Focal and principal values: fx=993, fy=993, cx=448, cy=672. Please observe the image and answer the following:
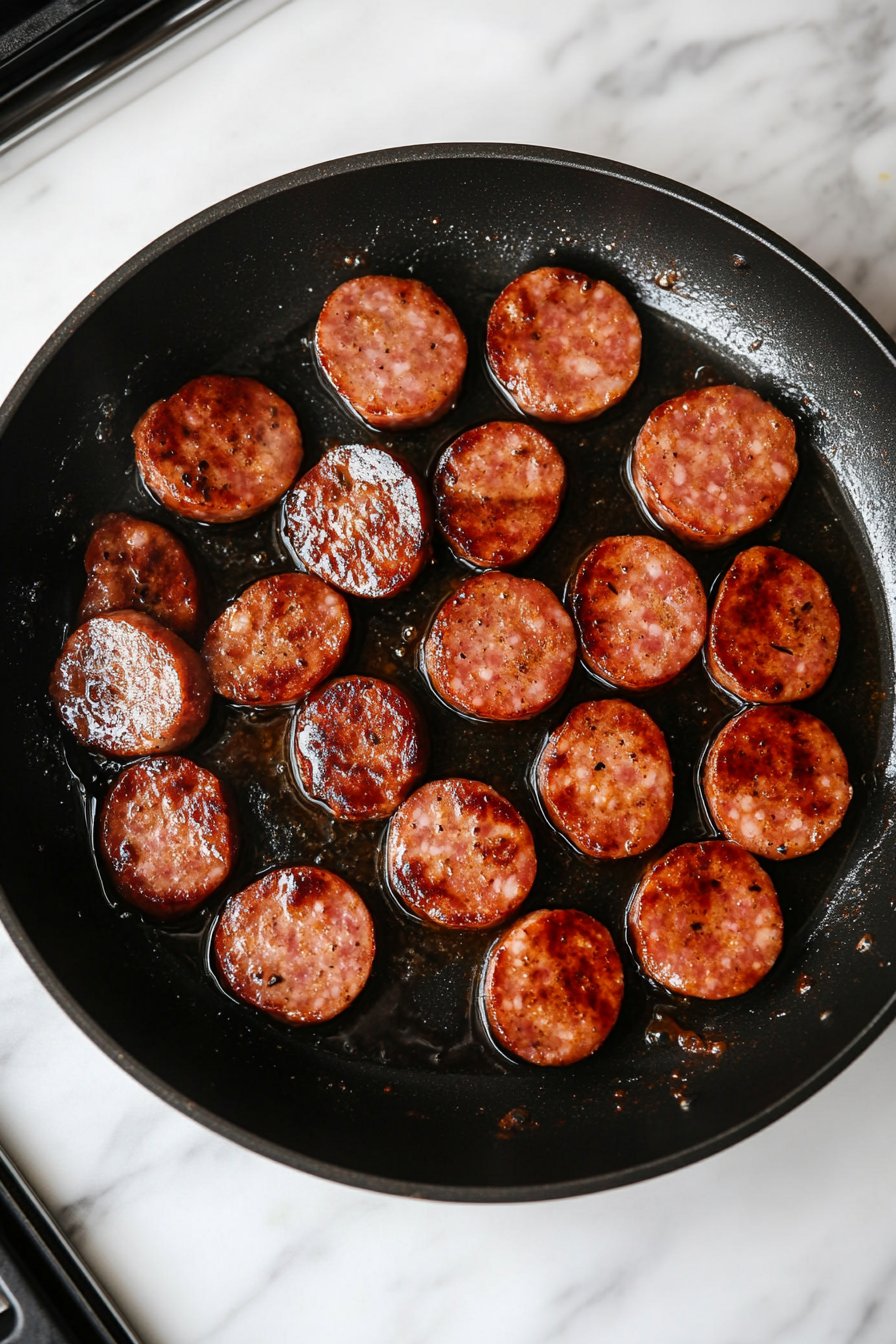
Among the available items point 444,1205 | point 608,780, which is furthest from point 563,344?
point 444,1205

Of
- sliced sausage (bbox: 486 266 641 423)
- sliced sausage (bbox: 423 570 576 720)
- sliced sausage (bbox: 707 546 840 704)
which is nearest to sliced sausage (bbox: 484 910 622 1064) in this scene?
sliced sausage (bbox: 423 570 576 720)

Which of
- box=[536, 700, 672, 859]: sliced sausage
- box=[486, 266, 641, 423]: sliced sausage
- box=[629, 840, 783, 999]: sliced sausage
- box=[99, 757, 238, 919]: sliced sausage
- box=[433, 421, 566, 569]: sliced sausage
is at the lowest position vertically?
box=[629, 840, 783, 999]: sliced sausage

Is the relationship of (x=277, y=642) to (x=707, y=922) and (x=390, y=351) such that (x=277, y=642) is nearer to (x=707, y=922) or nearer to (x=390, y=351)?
(x=390, y=351)

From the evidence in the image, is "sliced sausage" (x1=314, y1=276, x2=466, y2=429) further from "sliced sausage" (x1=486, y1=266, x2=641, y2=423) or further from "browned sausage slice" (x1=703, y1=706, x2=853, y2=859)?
"browned sausage slice" (x1=703, y1=706, x2=853, y2=859)

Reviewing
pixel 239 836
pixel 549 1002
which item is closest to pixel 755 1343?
pixel 549 1002

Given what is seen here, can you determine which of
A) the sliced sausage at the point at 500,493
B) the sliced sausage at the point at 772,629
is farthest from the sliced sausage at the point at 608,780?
the sliced sausage at the point at 500,493

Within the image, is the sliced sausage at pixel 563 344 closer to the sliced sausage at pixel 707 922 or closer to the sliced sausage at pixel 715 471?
the sliced sausage at pixel 715 471
